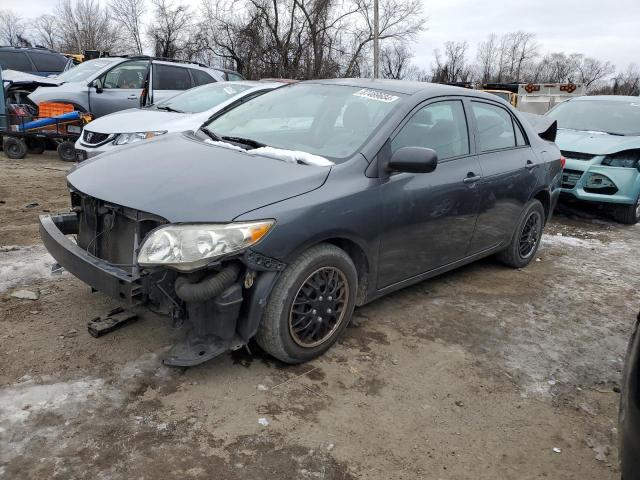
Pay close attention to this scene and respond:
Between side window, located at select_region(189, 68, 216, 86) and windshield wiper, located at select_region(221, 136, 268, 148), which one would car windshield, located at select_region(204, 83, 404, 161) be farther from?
side window, located at select_region(189, 68, 216, 86)

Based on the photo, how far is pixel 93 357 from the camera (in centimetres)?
308

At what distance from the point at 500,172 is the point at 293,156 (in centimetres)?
201

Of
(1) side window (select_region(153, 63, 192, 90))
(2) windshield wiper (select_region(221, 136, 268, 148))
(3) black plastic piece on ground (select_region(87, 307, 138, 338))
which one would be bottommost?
(3) black plastic piece on ground (select_region(87, 307, 138, 338))

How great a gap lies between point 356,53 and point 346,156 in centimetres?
3650

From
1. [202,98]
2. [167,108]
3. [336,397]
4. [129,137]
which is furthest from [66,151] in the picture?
[336,397]

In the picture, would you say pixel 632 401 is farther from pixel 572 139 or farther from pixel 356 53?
pixel 356 53

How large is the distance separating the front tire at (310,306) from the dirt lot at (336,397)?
147 millimetres

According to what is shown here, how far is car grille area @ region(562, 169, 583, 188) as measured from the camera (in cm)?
709

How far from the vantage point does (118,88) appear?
1014 centimetres

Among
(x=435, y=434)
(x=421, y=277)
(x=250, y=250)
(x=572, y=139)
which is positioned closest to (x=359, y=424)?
(x=435, y=434)

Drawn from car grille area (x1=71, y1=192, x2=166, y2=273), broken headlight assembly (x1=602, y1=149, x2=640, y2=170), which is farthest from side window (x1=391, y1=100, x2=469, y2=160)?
broken headlight assembly (x1=602, y1=149, x2=640, y2=170)

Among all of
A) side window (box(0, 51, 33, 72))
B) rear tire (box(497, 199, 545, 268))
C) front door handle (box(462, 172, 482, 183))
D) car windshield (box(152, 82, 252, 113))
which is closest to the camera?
front door handle (box(462, 172, 482, 183))

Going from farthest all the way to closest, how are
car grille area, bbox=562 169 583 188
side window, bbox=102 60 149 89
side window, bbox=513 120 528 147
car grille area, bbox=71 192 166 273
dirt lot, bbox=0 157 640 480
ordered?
1. side window, bbox=102 60 149 89
2. car grille area, bbox=562 169 583 188
3. side window, bbox=513 120 528 147
4. car grille area, bbox=71 192 166 273
5. dirt lot, bbox=0 157 640 480

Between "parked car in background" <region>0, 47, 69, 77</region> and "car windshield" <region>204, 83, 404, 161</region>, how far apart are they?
43.7 feet
